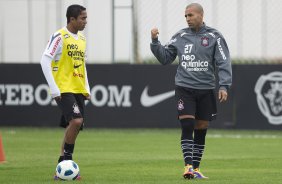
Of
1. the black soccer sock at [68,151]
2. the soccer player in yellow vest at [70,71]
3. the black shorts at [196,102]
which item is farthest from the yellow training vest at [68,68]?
the black shorts at [196,102]

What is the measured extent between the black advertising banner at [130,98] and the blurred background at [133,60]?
23 millimetres

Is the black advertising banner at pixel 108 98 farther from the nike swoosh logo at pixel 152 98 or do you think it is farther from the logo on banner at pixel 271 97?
the logo on banner at pixel 271 97

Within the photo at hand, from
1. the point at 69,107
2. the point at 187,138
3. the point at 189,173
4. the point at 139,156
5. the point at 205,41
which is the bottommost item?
the point at 139,156

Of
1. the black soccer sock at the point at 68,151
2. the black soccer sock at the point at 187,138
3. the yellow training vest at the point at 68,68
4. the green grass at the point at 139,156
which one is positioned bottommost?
the green grass at the point at 139,156

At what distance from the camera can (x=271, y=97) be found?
21.8m

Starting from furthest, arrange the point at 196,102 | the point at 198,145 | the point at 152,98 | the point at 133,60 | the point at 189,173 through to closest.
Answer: the point at 133,60
the point at 152,98
the point at 198,145
the point at 196,102
the point at 189,173

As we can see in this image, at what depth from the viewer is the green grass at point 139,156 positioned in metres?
11.9

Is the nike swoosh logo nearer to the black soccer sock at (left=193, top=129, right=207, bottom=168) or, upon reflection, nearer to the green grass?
the green grass

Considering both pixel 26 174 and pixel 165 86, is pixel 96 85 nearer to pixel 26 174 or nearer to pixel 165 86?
pixel 165 86

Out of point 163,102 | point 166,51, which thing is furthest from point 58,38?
point 163,102

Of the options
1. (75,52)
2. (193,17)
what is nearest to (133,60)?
(75,52)

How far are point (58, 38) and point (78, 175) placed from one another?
1750 mm

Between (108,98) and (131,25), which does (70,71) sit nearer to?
(108,98)

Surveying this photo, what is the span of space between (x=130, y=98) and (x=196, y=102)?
35.1ft
